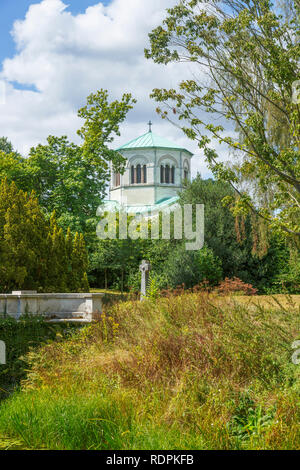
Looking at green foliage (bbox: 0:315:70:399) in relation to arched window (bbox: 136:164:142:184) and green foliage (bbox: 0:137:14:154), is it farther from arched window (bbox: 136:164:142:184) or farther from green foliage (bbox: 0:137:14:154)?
arched window (bbox: 136:164:142:184)

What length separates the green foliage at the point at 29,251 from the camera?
45.7ft

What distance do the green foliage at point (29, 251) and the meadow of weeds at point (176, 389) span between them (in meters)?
6.14

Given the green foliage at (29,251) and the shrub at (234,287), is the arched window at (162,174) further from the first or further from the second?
the shrub at (234,287)

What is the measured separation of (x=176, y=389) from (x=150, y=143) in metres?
40.6

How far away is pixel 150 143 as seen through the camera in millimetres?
44875

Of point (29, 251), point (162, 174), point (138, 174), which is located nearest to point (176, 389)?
point (29, 251)

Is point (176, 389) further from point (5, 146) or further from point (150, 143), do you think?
point (150, 143)

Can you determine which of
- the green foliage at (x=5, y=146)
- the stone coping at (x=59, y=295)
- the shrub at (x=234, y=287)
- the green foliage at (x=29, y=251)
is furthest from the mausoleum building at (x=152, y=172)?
the stone coping at (x=59, y=295)

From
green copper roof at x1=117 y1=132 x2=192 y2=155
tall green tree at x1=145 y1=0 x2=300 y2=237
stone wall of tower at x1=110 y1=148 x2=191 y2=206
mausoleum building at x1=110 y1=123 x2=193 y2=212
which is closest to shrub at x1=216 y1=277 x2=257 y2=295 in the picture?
tall green tree at x1=145 y1=0 x2=300 y2=237

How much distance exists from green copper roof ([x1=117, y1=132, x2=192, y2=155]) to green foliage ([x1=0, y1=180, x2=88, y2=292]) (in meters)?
29.5

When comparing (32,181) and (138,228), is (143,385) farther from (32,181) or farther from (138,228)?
(138,228)

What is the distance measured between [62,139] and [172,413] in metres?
18.1

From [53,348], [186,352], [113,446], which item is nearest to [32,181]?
[53,348]

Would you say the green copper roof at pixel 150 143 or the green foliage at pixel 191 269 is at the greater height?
the green copper roof at pixel 150 143
